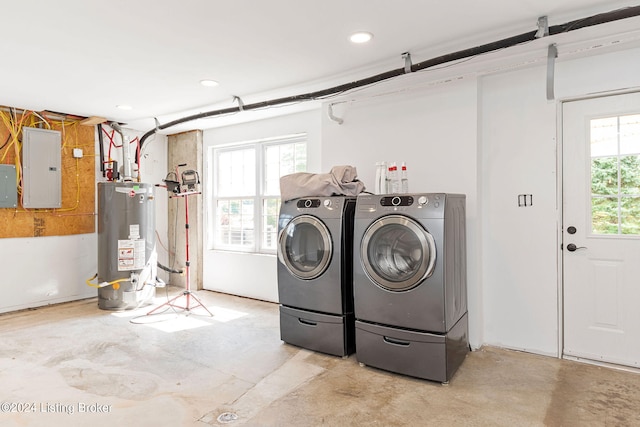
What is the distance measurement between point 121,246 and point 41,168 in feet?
4.41

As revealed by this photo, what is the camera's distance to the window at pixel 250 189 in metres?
4.98

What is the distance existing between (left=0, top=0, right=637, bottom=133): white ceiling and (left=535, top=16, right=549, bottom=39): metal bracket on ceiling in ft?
0.13

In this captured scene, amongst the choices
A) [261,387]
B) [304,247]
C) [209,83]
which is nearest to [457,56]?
[304,247]

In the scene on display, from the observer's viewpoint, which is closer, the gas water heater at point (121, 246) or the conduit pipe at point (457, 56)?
the conduit pipe at point (457, 56)

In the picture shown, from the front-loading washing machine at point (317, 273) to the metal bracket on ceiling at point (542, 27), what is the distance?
170cm

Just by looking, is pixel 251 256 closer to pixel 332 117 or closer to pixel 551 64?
pixel 332 117

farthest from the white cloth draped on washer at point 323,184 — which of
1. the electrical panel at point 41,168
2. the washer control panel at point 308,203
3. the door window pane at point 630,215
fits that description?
the electrical panel at point 41,168

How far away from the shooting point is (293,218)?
3314 millimetres

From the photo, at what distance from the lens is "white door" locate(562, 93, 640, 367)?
112 inches

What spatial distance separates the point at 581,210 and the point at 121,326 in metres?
4.36

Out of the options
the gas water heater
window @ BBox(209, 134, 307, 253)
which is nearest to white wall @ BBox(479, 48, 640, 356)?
window @ BBox(209, 134, 307, 253)

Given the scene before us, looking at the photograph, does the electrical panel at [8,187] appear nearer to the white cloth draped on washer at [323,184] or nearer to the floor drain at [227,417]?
the white cloth draped on washer at [323,184]

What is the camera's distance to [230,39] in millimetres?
2750

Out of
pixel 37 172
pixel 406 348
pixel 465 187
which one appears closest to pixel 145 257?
pixel 37 172
